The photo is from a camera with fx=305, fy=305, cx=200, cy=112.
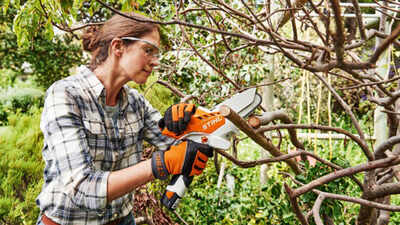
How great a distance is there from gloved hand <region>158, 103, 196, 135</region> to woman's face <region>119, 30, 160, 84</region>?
0.27 meters

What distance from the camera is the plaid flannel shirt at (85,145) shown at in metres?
1.14

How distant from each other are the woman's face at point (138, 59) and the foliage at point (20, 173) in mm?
1457

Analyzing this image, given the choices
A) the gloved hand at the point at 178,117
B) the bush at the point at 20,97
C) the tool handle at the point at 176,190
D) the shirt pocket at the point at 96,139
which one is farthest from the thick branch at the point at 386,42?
the bush at the point at 20,97

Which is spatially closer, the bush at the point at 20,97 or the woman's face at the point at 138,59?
the woman's face at the point at 138,59

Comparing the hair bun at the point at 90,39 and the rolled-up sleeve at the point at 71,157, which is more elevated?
the hair bun at the point at 90,39

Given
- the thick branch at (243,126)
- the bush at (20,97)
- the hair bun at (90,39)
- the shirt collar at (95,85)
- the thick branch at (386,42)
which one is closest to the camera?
the thick branch at (386,42)

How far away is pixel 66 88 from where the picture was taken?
1.25 meters

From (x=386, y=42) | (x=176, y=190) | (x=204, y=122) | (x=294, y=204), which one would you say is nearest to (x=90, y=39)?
(x=204, y=122)

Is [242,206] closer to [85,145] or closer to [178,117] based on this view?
[178,117]

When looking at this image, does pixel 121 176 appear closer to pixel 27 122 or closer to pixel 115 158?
pixel 115 158

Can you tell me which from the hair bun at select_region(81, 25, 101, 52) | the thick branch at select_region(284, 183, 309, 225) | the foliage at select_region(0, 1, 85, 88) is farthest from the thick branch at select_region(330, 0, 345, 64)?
the foliage at select_region(0, 1, 85, 88)

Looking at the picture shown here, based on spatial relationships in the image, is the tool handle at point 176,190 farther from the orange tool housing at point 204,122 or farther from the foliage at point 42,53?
the foliage at point 42,53

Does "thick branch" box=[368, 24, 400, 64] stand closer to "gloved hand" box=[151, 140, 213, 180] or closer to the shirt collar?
"gloved hand" box=[151, 140, 213, 180]

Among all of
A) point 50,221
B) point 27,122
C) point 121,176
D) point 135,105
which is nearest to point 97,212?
point 50,221
